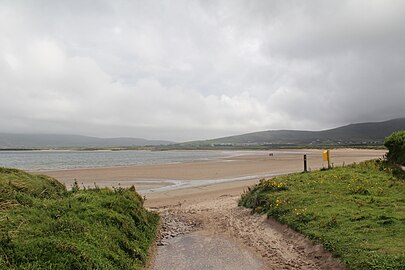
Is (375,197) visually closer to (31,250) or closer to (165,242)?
(165,242)

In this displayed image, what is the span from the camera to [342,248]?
7508 millimetres

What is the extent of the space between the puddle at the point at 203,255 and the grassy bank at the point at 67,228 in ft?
2.36

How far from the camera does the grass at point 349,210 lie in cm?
704

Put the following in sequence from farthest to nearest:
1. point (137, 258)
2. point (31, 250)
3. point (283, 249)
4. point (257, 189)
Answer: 1. point (257, 189)
2. point (283, 249)
3. point (137, 258)
4. point (31, 250)

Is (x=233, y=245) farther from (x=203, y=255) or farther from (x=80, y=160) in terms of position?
(x=80, y=160)

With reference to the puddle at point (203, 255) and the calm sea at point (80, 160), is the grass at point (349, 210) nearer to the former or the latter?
the puddle at point (203, 255)

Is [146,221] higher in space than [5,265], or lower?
lower

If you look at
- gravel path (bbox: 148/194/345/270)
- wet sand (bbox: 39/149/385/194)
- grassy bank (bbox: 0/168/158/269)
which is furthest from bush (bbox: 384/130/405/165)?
grassy bank (bbox: 0/168/158/269)

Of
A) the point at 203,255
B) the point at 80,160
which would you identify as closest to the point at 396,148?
the point at 203,255

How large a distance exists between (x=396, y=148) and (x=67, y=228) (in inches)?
811

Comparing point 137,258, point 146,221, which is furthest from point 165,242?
point 137,258

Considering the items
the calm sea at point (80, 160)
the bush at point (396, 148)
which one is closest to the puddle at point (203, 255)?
the bush at point (396, 148)

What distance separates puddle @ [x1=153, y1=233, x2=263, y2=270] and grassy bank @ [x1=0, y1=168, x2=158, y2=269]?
718mm

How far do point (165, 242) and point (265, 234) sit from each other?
12.0ft
